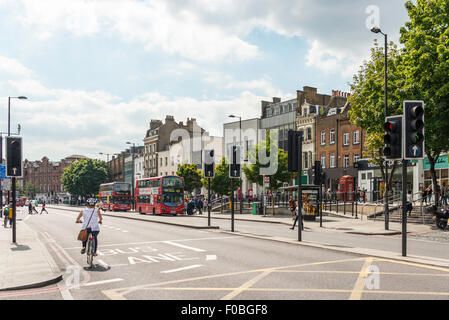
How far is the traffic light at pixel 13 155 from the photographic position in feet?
52.0

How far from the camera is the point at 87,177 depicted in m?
103

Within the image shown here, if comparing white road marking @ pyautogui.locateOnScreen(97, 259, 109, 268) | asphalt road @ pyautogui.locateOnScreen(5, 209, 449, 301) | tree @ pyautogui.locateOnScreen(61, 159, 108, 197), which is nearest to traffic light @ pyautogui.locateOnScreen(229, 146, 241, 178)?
asphalt road @ pyautogui.locateOnScreen(5, 209, 449, 301)

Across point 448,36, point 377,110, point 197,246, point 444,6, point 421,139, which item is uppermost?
point 444,6

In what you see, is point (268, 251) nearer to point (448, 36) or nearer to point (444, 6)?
point (448, 36)

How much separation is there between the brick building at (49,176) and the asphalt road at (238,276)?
147218 millimetres

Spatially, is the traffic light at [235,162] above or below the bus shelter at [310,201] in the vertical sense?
above

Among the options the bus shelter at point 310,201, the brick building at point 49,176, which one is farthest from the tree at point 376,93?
the brick building at point 49,176

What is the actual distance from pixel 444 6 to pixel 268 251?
1859cm

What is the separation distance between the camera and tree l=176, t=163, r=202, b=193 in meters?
63.1

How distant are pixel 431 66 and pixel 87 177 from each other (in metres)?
91.1

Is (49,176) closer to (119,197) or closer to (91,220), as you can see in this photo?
(119,197)

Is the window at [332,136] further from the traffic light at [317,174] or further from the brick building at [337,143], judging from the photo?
the traffic light at [317,174]
